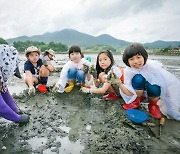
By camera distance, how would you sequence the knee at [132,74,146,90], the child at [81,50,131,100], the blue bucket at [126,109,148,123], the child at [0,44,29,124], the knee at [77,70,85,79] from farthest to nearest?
the knee at [77,70,85,79] < the child at [81,50,131,100] < the knee at [132,74,146,90] < the blue bucket at [126,109,148,123] < the child at [0,44,29,124]

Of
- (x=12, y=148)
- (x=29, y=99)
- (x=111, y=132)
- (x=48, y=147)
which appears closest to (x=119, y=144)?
(x=111, y=132)

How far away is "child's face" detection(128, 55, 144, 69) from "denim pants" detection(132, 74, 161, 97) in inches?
6.7

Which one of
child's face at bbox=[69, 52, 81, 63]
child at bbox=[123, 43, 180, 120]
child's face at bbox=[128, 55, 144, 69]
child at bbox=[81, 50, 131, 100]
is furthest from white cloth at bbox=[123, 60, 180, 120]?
child's face at bbox=[69, 52, 81, 63]

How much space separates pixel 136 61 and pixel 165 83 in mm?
582

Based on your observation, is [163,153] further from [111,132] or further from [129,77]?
[129,77]

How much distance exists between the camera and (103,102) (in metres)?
4.38

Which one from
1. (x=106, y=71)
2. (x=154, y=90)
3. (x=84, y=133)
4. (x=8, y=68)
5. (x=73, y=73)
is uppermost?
Result: (x=8, y=68)

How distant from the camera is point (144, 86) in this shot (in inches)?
142

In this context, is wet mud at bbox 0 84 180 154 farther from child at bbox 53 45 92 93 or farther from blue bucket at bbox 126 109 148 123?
child at bbox 53 45 92 93

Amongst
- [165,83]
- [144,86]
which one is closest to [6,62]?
[144,86]

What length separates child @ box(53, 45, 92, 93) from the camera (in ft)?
15.7

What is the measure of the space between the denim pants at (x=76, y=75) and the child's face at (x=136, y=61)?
1.51m

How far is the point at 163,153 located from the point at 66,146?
3.68ft

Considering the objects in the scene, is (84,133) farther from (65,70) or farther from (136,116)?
(65,70)
